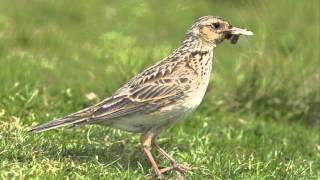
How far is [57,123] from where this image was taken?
7.54 meters

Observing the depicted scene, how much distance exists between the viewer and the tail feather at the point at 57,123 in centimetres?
750

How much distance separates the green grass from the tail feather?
0.29 metres

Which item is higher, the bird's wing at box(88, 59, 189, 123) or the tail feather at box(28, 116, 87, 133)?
the bird's wing at box(88, 59, 189, 123)

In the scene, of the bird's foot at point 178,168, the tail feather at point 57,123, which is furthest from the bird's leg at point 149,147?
the tail feather at point 57,123

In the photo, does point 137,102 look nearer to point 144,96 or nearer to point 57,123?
point 144,96

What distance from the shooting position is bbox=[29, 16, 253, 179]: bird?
774cm

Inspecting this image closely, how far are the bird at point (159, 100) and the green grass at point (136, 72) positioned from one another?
1.14ft

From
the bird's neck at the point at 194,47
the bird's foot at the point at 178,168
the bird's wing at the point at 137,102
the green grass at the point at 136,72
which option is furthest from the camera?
the bird's neck at the point at 194,47

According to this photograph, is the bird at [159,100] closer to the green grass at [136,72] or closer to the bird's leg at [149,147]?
the bird's leg at [149,147]

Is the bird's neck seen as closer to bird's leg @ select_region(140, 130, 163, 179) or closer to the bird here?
the bird

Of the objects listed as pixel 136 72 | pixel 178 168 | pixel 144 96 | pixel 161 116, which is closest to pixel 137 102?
pixel 144 96

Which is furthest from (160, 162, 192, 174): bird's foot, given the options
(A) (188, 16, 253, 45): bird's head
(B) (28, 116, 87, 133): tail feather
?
(A) (188, 16, 253, 45): bird's head

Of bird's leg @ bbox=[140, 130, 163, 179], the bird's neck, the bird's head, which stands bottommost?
bird's leg @ bbox=[140, 130, 163, 179]

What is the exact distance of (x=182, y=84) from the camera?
7895mm
